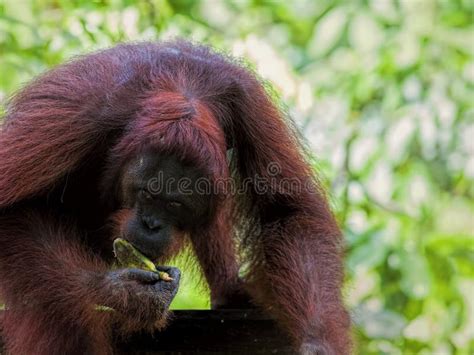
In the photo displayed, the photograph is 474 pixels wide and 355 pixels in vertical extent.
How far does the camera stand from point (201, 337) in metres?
3.18

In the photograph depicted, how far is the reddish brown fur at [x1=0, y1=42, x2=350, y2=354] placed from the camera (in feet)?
10.0

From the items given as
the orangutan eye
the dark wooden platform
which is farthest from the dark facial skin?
the dark wooden platform

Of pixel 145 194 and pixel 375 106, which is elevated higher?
pixel 375 106

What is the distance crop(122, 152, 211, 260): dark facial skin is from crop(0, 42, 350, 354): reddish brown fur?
0.17ft

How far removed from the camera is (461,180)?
6.40 metres

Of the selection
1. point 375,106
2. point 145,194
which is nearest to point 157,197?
point 145,194

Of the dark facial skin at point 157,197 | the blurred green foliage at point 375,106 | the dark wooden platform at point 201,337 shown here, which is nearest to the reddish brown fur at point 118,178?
the dark facial skin at point 157,197

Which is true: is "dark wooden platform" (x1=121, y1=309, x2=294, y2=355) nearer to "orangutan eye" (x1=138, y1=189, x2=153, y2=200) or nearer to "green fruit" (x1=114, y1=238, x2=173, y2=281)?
"green fruit" (x1=114, y1=238, x2=173, y2=281)

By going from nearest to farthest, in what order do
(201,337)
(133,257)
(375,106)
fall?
(133,257) < (201,337) < (375,106)

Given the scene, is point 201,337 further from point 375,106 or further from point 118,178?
point 375,106

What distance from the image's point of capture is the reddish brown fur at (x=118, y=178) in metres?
3.06

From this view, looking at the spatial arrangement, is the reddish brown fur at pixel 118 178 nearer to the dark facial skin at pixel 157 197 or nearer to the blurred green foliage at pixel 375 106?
the dark facial skin at pixel 157 197

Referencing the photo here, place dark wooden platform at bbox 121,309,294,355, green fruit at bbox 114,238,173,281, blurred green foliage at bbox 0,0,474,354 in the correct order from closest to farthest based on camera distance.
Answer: green fruit at bbox 114,238,173,281 < dark wooden platform at bbox 121,309,294,355 < blurred green foliage at bbox 0,0,474,354

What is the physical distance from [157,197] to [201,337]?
1.71ft
